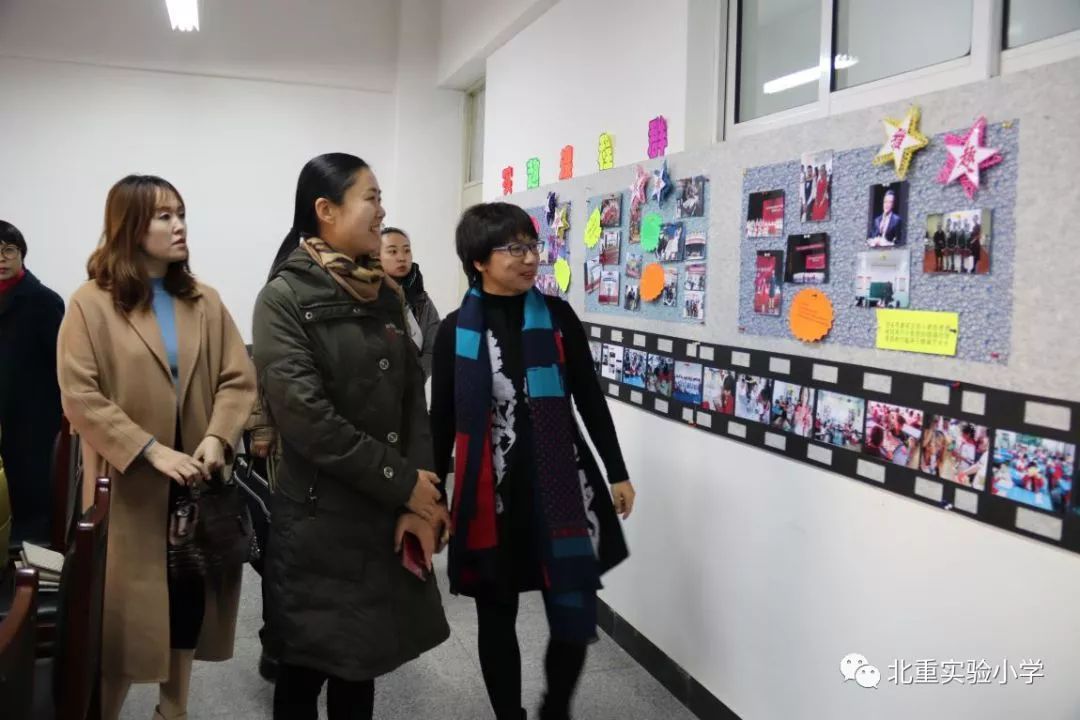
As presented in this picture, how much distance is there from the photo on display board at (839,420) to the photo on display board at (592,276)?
48.4 inches

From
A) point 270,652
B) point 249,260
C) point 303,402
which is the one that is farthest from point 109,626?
point 249,260

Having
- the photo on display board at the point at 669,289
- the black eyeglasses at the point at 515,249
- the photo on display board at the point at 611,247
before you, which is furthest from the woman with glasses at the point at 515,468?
the photo on display board at the point at 611,247

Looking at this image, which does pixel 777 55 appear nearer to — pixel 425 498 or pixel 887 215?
pixel 887 215

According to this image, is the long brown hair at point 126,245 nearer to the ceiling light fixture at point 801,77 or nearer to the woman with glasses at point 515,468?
the woman with glasses at point 515,468

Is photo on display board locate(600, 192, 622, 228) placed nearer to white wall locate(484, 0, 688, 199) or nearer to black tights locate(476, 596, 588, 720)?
white wall locate(484, 0, 688, 199)

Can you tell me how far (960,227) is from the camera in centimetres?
154

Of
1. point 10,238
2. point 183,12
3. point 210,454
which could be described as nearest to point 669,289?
point 210,454

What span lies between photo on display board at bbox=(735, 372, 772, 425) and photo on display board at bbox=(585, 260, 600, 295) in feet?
3.01

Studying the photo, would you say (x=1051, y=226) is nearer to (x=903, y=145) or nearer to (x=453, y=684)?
(x=903, y=145)

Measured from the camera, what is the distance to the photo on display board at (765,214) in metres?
2.02

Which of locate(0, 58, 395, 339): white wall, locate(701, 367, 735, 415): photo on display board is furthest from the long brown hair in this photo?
locate(0, 58, 395, 339): white wall

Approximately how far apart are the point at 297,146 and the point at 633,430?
3.64 m

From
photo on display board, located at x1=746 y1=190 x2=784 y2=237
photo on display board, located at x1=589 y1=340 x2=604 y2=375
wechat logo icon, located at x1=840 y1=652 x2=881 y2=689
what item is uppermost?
photo on display board, located at x1=746 y1=190 x2=784 y2=237

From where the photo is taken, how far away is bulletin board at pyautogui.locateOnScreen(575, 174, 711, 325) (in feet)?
7.68
